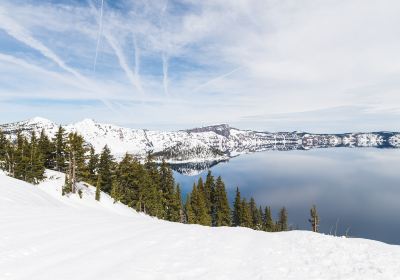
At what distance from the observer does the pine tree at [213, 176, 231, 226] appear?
3201 inches

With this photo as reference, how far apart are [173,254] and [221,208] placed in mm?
76256

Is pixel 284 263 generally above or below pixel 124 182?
above

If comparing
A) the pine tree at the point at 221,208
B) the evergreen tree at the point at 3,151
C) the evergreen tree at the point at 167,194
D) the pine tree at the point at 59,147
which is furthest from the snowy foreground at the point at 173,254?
the pine tree at the point at 221,208

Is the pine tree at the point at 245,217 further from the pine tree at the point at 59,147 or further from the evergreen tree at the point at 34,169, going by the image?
the evergreen tree at the point at 34,169

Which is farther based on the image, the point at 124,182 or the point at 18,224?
the point at 124,182

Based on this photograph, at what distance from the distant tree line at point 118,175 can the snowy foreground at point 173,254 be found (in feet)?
148

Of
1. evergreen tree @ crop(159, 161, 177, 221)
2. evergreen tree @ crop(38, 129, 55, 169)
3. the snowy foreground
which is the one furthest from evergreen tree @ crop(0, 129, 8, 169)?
the snowy foreground

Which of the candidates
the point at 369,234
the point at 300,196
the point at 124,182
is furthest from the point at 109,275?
the point at 300,196

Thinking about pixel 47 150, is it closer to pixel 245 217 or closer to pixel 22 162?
pixel 22 162

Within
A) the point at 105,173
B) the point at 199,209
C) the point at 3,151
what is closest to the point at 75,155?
the point at 105,173

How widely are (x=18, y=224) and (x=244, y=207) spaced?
76.7 meters

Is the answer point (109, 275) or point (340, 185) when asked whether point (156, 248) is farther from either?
point (340, 185)

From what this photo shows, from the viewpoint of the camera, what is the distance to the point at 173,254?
858cm

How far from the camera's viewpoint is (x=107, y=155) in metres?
78.9
